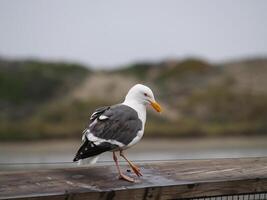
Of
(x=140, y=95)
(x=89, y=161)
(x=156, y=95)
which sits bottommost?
(x=89, y=161)

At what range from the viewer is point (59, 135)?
69.5 feet

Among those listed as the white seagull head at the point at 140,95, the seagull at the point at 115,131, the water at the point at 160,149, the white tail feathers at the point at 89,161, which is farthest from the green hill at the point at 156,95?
the white tail feathers at the point at 89,161

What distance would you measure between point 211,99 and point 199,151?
664 centimetres

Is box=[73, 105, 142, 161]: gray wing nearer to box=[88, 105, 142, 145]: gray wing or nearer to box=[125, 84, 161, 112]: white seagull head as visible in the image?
box=[88, 105, 142, 145]: gray wing

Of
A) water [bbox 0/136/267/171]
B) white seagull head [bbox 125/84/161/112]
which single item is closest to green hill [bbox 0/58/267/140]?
water [bbox 0/136/267/171]

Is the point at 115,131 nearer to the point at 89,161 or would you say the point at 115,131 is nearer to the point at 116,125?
the point at 116,125

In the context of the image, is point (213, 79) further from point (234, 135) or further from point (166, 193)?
point (166, 193)

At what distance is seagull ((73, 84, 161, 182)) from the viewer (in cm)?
292

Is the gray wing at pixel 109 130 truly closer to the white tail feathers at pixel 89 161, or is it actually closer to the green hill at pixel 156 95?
the white tail feathers at pixel 89 161

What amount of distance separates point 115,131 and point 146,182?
0.45m

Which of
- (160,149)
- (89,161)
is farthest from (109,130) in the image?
(160,149)

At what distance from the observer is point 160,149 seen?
1967 cm

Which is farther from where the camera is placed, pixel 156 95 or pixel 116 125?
pixel 156 95

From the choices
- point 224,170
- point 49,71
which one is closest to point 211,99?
point 49,71
